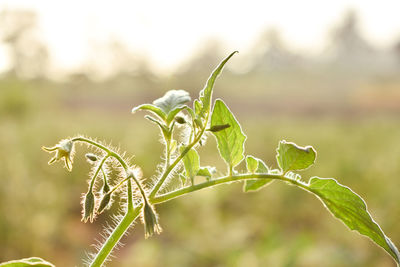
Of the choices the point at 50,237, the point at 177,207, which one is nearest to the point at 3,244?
the point at 50,237

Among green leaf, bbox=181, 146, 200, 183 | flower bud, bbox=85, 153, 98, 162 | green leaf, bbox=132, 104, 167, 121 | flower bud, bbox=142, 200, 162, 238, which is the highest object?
green leaf, bbox=132, 104, 167, 121

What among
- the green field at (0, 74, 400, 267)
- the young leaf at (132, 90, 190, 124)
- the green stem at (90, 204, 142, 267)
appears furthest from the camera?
the green field at (0, 74, 400, 267)

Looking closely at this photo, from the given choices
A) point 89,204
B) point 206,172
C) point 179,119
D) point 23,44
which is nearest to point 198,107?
point 179,119

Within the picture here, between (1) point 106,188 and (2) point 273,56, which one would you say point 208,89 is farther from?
(2) point 273,56

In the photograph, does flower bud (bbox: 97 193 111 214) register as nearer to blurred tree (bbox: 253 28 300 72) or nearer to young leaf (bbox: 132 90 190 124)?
young leaf (bbox: 132 90 190 124)

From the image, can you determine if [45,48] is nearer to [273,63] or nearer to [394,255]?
[394,255]

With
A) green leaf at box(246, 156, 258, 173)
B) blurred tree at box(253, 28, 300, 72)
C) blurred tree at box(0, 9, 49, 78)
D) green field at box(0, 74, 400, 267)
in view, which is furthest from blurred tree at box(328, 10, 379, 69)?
green leaf at box(246, 156, 258, 173)

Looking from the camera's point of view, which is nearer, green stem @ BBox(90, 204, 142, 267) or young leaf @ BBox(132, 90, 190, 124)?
green stem @ BBox(90, 204, 142, 267)
